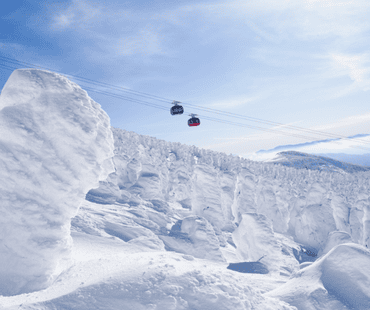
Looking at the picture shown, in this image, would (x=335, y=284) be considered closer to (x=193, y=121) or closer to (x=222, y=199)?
(x=193, y=121)

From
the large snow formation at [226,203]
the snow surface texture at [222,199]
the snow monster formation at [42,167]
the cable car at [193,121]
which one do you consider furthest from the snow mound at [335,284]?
the snow surface texture at [222,199]

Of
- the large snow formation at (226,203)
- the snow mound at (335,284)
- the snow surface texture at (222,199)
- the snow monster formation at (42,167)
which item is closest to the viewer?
the snow monster formation at (42,167)

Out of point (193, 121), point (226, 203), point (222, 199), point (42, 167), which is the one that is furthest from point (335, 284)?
point (226, 203)

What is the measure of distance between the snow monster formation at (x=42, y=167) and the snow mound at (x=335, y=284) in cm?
923

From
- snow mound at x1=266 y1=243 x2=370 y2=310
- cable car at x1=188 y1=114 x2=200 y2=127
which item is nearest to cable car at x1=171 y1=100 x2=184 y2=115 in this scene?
cable car at x1=188 y1=114 x2=200 y2=127

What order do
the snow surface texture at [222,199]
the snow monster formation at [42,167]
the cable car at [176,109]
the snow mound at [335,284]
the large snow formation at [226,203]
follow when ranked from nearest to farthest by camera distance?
the snow monster formation at [42,167]
the snow mound at [335,284]
the cable car at [176,109]
the large snow formation at [226,203]
the snow surface texture at [222,199]

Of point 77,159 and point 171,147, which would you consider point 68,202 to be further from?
point 171,147

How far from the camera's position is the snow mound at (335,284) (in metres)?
10.6

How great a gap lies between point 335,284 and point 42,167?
1225 cm

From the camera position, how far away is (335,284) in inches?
444

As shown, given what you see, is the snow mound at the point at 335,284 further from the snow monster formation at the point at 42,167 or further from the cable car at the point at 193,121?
the cable car at the point at 193,121

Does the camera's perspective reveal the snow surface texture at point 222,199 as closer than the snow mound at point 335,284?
No

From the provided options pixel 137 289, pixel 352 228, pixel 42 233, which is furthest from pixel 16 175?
pixel 352 228

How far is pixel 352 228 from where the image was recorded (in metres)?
56.8
